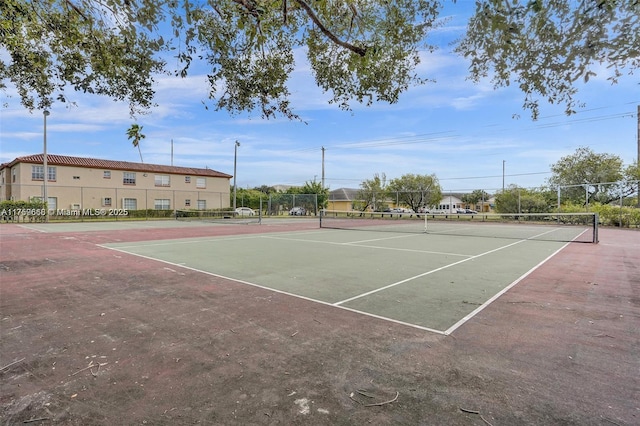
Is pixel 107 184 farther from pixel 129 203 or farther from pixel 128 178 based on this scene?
pixel 129 203

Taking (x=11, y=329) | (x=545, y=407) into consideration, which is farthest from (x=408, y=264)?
(x=11, y=329)

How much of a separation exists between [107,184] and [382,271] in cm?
3933

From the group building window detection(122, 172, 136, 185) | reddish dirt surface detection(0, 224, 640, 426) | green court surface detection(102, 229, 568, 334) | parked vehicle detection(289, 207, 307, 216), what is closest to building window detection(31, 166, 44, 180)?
building window detection(122, 172, 136, 185)

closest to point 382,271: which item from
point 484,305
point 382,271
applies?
point 382,271

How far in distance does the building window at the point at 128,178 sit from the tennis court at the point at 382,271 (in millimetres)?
31015

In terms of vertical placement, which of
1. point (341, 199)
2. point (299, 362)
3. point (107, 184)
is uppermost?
point (107, 184)

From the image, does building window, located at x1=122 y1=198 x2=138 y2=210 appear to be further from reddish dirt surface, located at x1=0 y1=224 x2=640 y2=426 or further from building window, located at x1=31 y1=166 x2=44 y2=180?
reddish dirt surface, located at x1=0 y1=224 x2=640 y2=426

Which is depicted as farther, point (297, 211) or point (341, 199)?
Answer: point (341, 199)

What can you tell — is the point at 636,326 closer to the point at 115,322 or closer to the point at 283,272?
the point at 283,272

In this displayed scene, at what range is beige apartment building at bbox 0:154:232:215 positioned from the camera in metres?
33.2

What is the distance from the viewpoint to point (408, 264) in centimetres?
896

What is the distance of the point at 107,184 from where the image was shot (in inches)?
1518

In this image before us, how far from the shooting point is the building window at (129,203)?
38.6 metres

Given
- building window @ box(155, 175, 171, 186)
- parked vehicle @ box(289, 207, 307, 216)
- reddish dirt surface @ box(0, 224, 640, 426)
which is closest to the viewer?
reddish dirt surface @ box(0, 224, 640, 426)
